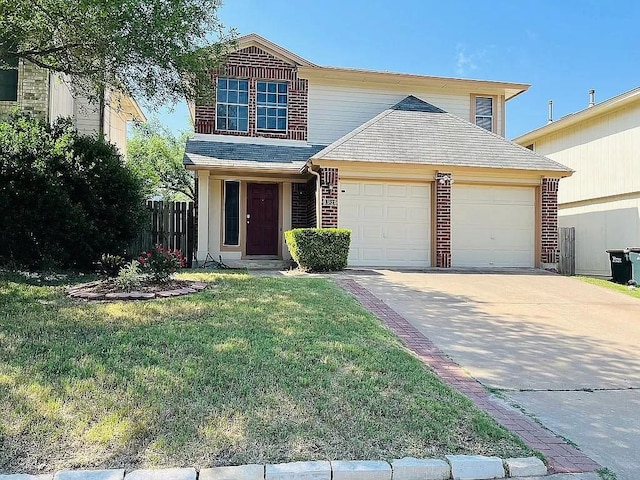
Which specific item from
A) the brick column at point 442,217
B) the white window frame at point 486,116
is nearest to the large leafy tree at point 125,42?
the brick column at point 442,217

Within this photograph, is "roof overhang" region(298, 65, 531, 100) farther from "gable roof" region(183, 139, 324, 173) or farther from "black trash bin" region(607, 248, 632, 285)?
"black trash bin" region(607, 248, 632, 285)

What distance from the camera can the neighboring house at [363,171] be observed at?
12641mm

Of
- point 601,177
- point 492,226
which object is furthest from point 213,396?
point 601,177

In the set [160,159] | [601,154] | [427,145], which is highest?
[160,159]

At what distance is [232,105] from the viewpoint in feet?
47.8

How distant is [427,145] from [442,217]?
86.4 inches

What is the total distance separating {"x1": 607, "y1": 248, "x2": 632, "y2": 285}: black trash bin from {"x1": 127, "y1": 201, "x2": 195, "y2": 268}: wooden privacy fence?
11608 millimetres

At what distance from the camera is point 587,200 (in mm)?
16766

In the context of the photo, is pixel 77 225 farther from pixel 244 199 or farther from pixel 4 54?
pixel 244 199

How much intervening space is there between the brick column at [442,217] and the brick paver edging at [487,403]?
5665 mm

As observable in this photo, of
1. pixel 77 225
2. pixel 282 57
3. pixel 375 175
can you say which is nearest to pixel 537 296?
pixel 375 175

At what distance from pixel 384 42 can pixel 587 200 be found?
942 cm

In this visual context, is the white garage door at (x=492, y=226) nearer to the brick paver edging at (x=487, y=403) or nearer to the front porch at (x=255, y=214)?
the front porch at (x=255, y=214)

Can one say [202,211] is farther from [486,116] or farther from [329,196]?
[486,116]
